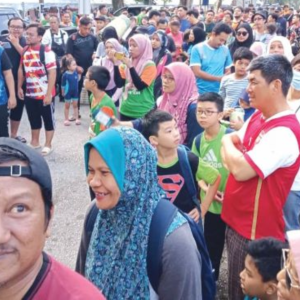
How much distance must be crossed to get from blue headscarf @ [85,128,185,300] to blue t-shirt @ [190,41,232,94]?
397cm

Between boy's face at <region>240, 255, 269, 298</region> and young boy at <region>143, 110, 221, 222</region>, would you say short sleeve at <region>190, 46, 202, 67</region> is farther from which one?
boy's face at <region>240, 255, 269, 298</region>

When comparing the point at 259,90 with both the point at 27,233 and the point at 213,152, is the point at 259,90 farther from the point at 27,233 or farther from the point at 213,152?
the point at 27,233

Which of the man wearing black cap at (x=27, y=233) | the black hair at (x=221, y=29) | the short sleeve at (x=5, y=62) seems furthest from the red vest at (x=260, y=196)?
the short sleeve at (x=5, y=62)

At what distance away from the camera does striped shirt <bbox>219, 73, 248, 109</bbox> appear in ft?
15.1

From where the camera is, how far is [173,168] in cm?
291

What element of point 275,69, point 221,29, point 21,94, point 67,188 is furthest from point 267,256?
point 21,94

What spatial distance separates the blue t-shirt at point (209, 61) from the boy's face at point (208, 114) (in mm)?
2372

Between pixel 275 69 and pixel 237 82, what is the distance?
6.84 ft

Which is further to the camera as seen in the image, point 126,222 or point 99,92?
point 99,92

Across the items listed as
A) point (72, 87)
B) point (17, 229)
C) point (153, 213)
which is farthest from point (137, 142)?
point (72, 87)

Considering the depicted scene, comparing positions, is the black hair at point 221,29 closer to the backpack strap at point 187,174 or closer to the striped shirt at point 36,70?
the striped shirt at point 36,70

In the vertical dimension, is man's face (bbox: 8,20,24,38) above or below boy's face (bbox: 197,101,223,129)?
above

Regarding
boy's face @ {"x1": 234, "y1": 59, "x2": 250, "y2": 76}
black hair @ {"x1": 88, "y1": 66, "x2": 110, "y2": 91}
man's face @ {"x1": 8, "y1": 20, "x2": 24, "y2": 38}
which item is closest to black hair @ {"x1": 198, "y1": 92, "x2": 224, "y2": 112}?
boy's face @ {"x1": 234, "y1": 59, "x2": 250, "y2": 76}

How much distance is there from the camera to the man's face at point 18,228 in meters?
1.21
